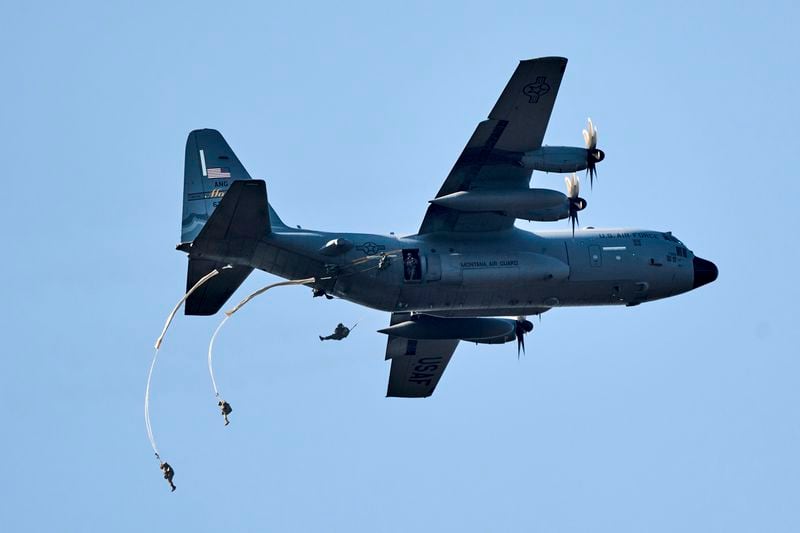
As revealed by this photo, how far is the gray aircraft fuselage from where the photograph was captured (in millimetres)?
35344

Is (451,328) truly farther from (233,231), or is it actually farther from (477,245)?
(233,231)

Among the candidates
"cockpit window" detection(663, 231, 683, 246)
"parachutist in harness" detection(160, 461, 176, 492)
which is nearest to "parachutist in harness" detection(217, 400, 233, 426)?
"parachutist in harness" detection(160, 461, 176, 492)

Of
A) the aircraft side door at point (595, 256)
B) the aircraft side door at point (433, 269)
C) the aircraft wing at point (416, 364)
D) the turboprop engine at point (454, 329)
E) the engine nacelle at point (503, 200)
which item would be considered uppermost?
the engine nacelle at point (503, 200)

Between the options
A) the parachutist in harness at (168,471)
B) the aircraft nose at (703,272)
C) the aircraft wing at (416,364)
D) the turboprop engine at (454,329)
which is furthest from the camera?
the aircraft wing at (416,364)

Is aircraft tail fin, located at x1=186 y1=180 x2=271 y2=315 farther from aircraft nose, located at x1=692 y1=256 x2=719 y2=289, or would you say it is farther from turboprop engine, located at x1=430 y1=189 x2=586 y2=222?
aircraft nose, located at x1=692 y1=256 x2=719 y2=289

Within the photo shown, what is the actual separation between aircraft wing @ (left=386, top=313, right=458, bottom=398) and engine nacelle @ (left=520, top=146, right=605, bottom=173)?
7.93 meters

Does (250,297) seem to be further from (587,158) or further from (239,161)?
(587,158)

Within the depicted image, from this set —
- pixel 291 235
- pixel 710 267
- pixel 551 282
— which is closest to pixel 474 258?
pixel 551 282

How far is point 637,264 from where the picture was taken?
38.0m

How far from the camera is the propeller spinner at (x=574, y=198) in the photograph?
3747 cm

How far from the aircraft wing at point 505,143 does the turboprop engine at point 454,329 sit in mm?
3839

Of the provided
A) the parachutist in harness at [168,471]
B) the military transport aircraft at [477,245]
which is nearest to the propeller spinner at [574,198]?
the military transport aircraft at [477,245]

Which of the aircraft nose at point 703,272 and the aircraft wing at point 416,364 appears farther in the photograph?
the aircraft wing at point 416,364

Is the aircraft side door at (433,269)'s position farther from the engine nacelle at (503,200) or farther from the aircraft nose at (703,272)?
the aircraft nose at (703,272)
